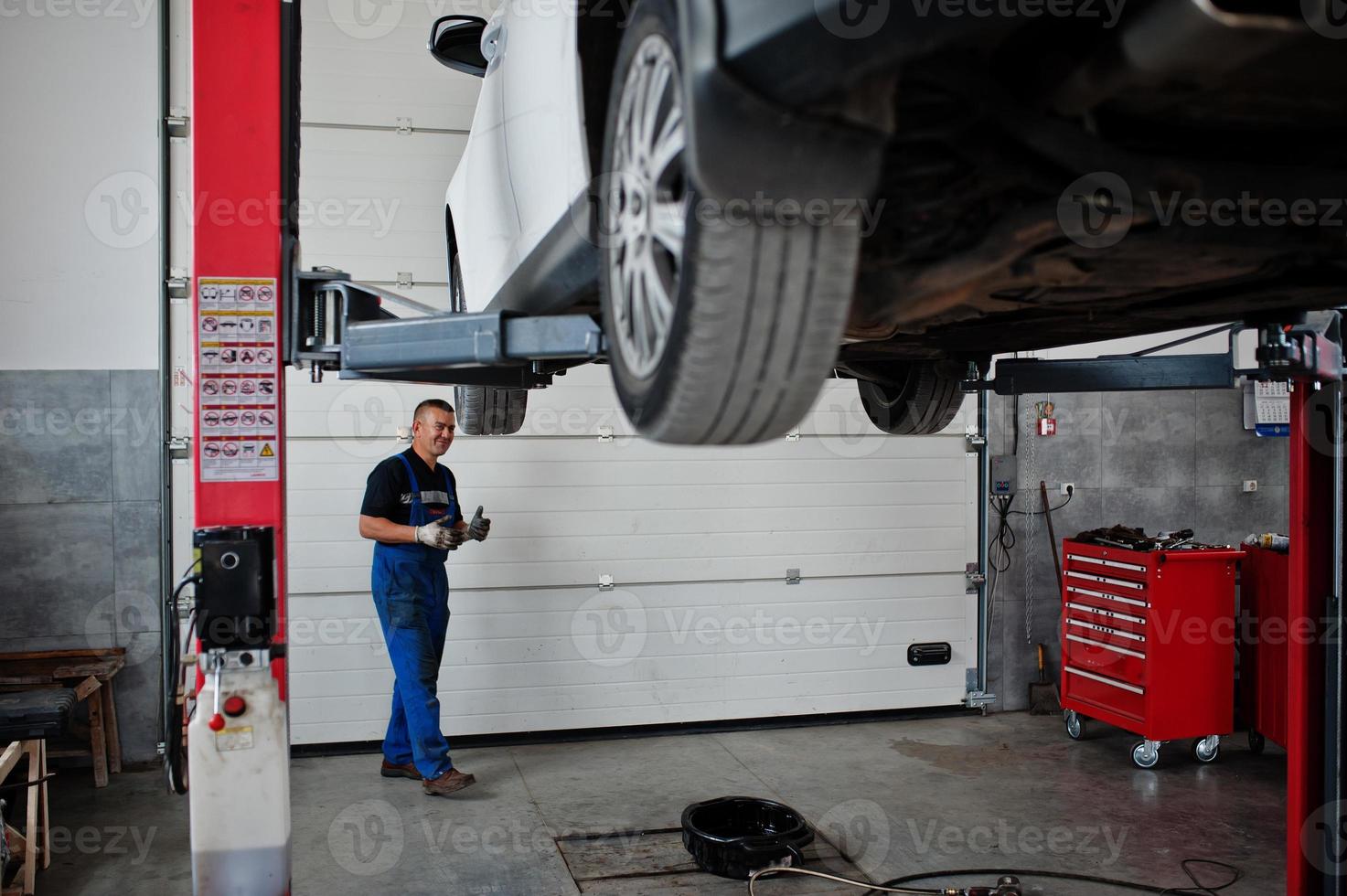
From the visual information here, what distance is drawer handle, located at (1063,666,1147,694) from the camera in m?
5.21

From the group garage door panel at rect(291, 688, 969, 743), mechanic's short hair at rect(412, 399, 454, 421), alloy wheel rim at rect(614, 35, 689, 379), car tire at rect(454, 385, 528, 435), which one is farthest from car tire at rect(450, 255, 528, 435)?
alloy wheel rim at rect(614, 35, 689, 379)

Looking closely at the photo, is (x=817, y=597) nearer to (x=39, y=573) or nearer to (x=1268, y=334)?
(x=1268, y=334)

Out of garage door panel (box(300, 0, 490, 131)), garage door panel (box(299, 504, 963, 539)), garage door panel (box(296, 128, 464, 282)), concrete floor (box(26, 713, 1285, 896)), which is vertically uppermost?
garage door panel (box(300, 0, 490, 131))

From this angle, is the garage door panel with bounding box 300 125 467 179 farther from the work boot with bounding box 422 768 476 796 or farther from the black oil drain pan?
the black oil drain pan

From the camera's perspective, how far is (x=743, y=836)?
3.97 m

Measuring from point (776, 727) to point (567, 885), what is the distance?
256 cm

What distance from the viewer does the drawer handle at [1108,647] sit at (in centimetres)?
520

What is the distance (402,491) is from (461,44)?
217 cm

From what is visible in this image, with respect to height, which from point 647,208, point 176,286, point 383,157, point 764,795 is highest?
point 383,157

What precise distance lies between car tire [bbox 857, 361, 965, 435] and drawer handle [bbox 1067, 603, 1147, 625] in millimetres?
2150

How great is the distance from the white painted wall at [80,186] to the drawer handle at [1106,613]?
5.06 m

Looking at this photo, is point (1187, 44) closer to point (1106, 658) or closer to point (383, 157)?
point (1106, 658)

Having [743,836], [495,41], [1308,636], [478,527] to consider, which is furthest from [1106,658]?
[495,41]

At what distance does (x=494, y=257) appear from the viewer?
2.80 m
